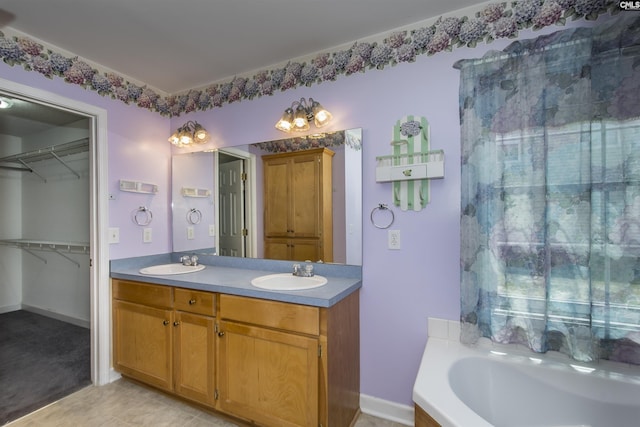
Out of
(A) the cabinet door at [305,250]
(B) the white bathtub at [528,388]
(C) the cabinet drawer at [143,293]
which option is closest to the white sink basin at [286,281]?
(A) the cabinet door at [305,250]

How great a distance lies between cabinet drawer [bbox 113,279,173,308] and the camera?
6.57 ft

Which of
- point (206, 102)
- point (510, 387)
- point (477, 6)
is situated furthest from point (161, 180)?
point (510, 387)

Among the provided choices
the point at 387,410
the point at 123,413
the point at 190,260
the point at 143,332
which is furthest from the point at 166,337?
the point at 387,410

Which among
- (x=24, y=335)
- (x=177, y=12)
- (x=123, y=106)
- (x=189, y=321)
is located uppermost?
(x=177, y=12)

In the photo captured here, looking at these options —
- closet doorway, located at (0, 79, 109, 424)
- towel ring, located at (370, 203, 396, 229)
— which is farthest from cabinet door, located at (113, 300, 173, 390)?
towel ring, located at (370, 203, 396, 229)

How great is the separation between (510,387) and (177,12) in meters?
2.66

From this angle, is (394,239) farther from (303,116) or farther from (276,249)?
(303,116)

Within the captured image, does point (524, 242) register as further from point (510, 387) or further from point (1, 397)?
point (1, 397)

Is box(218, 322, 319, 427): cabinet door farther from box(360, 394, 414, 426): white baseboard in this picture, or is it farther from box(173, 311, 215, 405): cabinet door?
box(360, 394, 414, 426): white baseboard

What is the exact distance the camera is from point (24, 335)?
123 inches

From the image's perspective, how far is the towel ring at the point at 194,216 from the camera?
261 cm

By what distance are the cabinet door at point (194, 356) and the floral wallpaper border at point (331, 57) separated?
1.74 meters

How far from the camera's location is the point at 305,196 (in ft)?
6.84

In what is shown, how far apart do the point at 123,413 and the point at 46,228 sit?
308 centimetres
